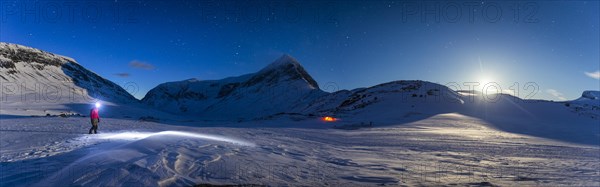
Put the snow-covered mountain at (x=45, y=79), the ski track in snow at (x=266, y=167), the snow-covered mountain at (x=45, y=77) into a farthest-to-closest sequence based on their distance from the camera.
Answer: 1. the snow-covered mountain at (x=45, y=77)
2. the snow-covered mountain at (x=45, y=79)
3. the ski track in snow at (x=266, y=167)

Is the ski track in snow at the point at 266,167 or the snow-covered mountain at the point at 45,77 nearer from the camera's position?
the ski track in snow at the point at 266,167

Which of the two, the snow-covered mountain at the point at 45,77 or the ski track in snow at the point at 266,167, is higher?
the snow-covered mountain at the point at 45,77

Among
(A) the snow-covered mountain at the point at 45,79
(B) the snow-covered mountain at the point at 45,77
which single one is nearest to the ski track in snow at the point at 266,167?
(A) the snow-covered mountain at the point at 45,79

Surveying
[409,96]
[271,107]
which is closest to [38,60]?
[271,107]

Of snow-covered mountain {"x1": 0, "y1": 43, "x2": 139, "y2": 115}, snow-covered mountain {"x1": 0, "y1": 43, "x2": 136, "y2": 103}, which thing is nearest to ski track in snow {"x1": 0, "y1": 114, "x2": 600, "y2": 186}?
snow-covered mountain {"x1": 0, "y1": 43, "x2": 139, "y2": 115}

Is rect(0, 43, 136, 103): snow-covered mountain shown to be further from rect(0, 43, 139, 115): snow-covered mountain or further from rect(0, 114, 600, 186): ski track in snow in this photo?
rect(0, 114, 600, 186): ski track in snow

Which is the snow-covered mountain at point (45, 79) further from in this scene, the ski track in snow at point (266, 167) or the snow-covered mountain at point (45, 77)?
the ski track in snow at point (266, 167)

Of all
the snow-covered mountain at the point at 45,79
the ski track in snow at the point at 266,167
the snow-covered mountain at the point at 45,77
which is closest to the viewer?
the ski track in snow at the point at 266,167

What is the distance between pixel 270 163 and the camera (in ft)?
30.3

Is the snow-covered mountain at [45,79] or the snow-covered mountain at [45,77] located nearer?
the snow-covered mountain at [45,79]

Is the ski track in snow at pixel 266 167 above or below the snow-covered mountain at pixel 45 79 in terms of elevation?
below

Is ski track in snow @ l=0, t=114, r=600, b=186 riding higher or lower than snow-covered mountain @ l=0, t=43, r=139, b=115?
lower

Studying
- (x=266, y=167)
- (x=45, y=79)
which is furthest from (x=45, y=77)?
(x=266, y=167)

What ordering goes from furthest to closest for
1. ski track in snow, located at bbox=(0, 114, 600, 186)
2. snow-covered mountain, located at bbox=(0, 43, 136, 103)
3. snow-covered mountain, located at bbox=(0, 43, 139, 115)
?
1. snow-covered mountain, located at bbox=(0, 43, 136, 103)
2. snow-covered mountain, located at bbox=(0, 43, 139, 115)
3. ski track in snow, located at bbox=(0, 114, 600, 186)
